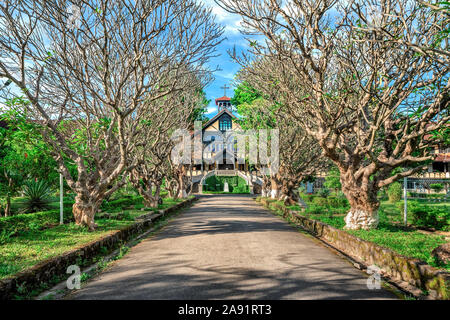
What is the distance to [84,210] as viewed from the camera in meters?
10.7

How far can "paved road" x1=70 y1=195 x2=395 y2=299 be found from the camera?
16.5 ft

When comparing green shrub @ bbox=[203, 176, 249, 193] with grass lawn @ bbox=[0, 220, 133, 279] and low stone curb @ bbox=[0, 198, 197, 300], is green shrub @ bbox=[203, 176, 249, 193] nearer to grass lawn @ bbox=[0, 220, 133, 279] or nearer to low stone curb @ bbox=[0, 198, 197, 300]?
grass lawn @ bbox=[0, 220, 133, 279]

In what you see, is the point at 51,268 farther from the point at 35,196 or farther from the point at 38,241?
the point at 35,196

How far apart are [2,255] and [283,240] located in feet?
23.5

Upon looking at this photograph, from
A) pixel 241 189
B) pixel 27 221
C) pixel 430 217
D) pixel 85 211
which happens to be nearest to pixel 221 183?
pixel 241 189

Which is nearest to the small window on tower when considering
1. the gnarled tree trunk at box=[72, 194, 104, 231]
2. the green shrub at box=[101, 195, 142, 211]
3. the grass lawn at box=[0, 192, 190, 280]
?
the green shrub at box=[101, 195, 142, 211]

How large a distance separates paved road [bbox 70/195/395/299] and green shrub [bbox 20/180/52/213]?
8003 millimetres

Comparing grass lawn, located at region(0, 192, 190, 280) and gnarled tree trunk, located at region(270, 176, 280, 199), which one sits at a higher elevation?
gnarled tree trunk, located at region(270, 176, 280, 199)

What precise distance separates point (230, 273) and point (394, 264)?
3.11m

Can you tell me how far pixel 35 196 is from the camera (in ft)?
49.5

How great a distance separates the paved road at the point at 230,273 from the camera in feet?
16.5

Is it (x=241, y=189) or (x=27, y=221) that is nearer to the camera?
(x=27, y=221)
